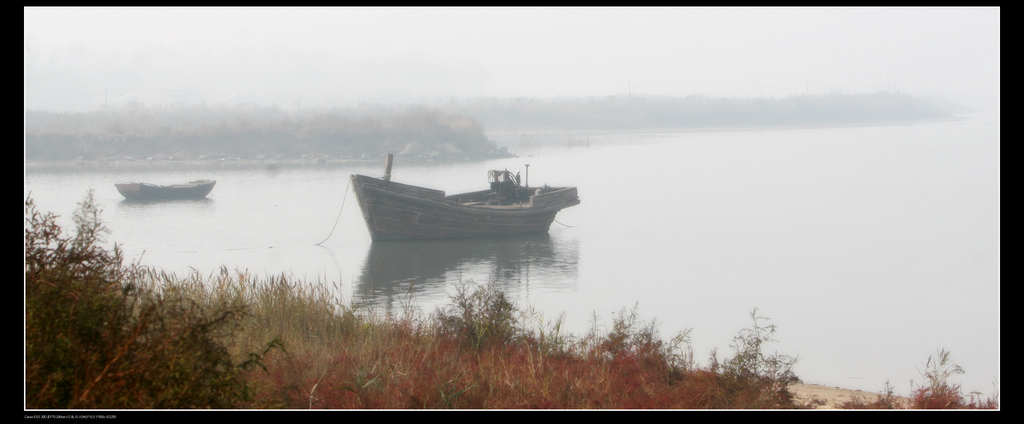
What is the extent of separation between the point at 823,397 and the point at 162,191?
29.3m

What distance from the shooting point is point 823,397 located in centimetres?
880

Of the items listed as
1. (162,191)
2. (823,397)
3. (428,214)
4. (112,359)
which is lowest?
(823,397)

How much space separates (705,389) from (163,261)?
18.3 metres

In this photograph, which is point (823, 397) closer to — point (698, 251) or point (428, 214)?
point (428, 214)

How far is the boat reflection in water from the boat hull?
1.20ft

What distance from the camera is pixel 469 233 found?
23.0 meters

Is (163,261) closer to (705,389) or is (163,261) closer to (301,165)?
(705,389)

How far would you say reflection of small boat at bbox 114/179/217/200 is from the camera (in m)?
31.7

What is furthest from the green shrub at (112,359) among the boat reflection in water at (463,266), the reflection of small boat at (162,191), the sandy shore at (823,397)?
the reflection of small boat at (162,191)

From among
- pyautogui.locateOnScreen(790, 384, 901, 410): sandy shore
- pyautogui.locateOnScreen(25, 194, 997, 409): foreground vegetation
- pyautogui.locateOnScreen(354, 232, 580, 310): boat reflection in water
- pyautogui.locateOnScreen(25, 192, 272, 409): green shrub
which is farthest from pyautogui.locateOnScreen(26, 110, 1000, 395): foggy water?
pyautogui.locateOnScreen(25, 192, 272, 409): green shrub

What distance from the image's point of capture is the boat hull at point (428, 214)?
21.8 metres

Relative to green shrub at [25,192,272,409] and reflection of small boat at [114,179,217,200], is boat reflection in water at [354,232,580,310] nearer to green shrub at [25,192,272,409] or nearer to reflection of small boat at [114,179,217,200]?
green shrub at [25,192,272,409]

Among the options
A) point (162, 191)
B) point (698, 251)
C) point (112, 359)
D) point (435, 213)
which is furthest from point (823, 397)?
point (162, 191)
